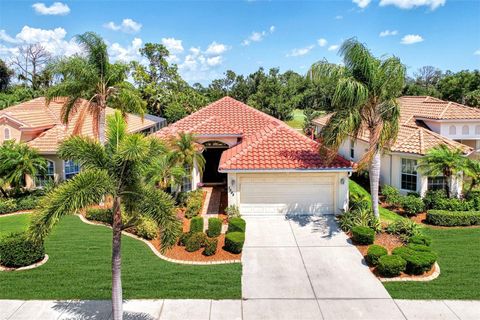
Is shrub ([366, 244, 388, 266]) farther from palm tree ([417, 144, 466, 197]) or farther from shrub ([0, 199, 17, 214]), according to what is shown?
shrub ([0, 199, 17, 214])

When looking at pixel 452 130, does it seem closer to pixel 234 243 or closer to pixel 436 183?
pixel 436 183

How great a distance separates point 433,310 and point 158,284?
7366 mm

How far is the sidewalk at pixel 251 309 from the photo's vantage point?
31.5ft

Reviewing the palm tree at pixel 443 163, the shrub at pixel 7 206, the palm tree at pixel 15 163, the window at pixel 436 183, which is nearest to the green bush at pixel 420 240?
the palm tree at pixel 443 163

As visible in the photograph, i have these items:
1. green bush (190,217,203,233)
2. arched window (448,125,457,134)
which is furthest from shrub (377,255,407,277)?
arched window (448,125,457,134)

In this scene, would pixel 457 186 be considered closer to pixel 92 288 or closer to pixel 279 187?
pixel 279 187

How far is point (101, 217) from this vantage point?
A: 1669cm

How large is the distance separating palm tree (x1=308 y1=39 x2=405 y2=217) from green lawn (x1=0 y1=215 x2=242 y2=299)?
6.52m

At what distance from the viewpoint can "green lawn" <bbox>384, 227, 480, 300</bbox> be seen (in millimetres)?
10711

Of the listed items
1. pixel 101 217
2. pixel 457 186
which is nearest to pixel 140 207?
pixel 101 217

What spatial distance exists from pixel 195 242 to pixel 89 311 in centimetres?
434

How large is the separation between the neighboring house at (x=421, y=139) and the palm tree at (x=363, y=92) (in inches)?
47.6

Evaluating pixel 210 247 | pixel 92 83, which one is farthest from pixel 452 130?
pixel 92 83

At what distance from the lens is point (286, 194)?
58.0 ft
